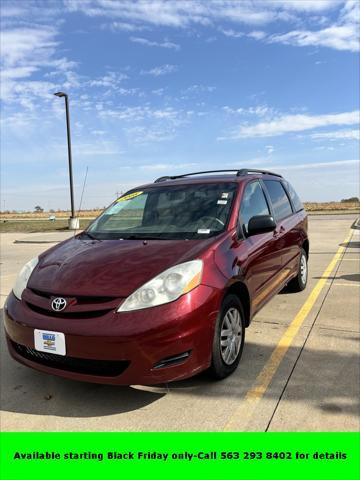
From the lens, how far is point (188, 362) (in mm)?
2785

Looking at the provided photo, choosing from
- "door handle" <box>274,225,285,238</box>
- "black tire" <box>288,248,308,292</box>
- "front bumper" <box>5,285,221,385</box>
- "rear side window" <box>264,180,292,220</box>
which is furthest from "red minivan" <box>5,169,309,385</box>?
"black tire" <box>288,248,308,292</box>

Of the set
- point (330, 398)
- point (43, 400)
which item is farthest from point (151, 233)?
point (330, 398)

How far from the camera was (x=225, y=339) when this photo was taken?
3.20 metres

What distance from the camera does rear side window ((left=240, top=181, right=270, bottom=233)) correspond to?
393cm

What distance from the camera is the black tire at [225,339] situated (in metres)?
3.02

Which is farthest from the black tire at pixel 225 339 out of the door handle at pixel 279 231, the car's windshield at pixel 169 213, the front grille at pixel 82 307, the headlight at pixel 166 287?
the door handle at pixel 279 231

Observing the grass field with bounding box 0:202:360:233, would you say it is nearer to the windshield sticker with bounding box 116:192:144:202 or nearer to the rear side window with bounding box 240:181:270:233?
the windshield sticker with bounding box 116:192:144:202

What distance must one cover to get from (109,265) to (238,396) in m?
1.38

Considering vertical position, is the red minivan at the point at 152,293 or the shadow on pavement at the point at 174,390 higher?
the red minivan at the point at 152,293

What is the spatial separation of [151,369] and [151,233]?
140 cm

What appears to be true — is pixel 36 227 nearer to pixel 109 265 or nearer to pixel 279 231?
pixel 279 231

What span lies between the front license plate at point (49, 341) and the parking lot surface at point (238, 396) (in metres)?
0.48

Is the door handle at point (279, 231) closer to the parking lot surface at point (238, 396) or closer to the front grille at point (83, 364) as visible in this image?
the parking lot surface at point (238, 396)

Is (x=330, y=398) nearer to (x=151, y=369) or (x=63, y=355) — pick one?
(x=151, y=369)
